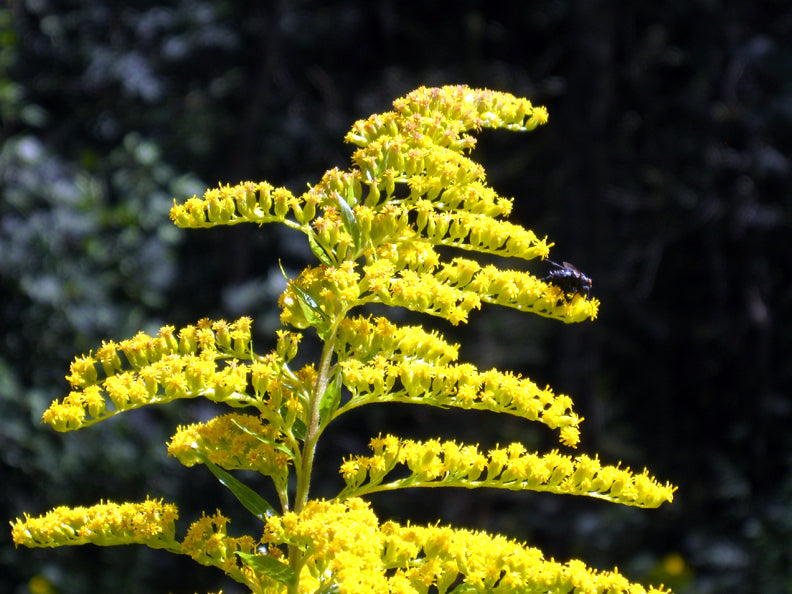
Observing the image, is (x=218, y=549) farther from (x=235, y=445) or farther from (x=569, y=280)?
(x=569, y=280)

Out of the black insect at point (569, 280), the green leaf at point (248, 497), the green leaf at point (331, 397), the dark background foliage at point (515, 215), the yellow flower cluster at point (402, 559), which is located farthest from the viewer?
the dark background foliage at point (515, 215)

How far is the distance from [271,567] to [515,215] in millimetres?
6582

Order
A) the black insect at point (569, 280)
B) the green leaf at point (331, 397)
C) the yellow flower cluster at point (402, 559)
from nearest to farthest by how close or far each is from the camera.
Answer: the yellow flower cluster at point (402, 559) → the green leaf at point (331, 397) → the black insect at point (569, 280)

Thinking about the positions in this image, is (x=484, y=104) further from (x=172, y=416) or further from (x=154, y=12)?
(x=154, y=12)

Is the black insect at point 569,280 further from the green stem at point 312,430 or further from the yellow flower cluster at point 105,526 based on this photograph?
the yellow flower cluster at point 105,526

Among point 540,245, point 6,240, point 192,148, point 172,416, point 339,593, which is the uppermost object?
point 192,148

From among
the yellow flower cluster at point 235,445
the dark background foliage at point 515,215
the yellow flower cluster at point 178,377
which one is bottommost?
the yellow flower cluster at point 235,445

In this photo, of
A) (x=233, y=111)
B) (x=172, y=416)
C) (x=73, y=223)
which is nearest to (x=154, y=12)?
(x=233, y=111)

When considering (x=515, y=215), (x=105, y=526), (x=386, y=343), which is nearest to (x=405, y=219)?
(x=386, y=343)

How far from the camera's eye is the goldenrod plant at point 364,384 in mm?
1906

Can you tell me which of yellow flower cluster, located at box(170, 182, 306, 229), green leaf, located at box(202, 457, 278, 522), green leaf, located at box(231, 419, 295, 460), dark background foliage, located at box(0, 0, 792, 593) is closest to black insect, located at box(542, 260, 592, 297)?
yellow flower cluster, located at box(170, 182, 306, 229)

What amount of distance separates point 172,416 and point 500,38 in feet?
15.2

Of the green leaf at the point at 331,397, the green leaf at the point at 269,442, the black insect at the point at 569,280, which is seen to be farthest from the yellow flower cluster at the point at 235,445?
the black insect at the point at 569,280

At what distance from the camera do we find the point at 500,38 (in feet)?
28.1
